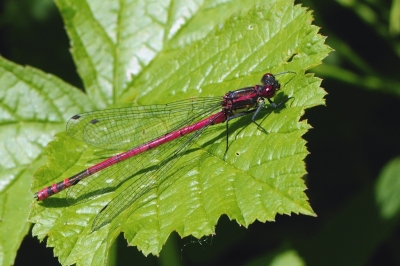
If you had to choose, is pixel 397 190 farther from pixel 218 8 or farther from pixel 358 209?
pixel 218 8

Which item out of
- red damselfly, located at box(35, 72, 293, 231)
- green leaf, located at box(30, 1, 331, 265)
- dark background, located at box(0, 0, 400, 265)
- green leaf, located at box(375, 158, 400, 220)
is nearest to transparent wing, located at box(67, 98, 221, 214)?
red damselfly, located at box(35, 72, 293, 231)

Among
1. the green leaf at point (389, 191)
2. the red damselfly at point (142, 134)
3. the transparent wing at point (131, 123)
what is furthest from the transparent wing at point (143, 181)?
the green leaf at point (389, 191)

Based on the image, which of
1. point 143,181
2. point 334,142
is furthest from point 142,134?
point 334,142

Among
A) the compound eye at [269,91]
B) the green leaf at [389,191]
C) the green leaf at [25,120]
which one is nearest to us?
the compound eye at [269,91]

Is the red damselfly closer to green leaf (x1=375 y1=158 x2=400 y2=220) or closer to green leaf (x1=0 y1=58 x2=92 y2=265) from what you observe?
green leaf (x1=0 y1=58 x2=92 y2=265)

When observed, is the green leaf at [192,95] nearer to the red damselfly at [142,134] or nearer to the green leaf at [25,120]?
the red damselfly at [142,134]
